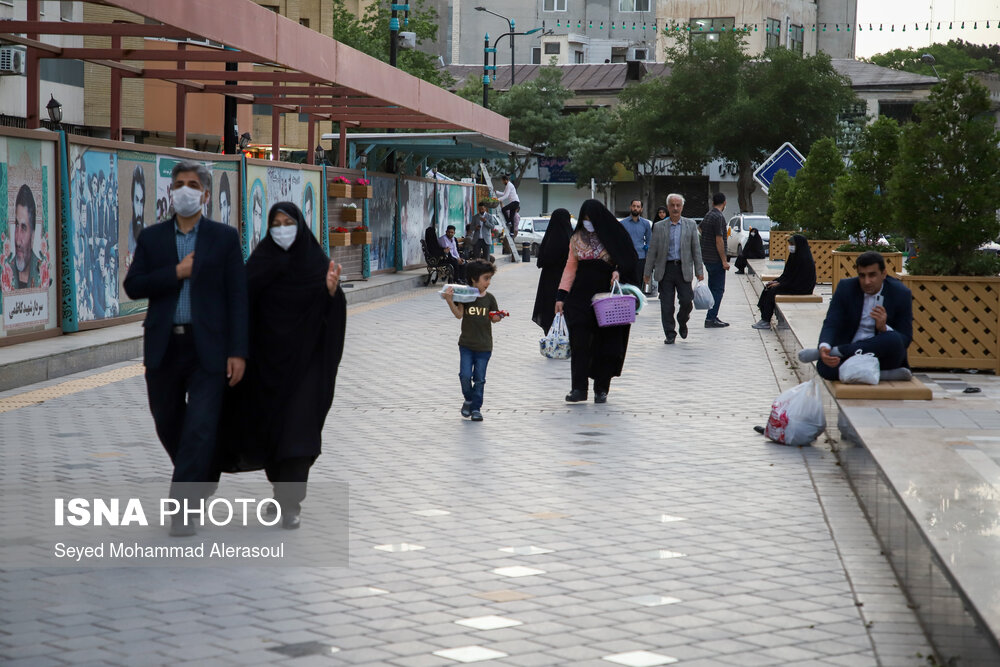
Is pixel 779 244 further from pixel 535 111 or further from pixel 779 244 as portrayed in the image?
pixel 535 111

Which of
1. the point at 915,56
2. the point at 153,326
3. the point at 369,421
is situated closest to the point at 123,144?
the point at 369,421

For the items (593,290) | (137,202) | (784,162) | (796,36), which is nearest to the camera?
(593,290)

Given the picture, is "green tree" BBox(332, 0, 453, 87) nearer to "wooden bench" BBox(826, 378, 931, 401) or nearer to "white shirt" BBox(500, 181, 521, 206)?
"white shirt" BBox(500, 181, 521, 206)

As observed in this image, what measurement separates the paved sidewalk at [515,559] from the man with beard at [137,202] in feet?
16.0

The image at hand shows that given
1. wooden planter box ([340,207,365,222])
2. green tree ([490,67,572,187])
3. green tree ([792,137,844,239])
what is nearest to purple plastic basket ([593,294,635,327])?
green tree ([792,137,844,239])

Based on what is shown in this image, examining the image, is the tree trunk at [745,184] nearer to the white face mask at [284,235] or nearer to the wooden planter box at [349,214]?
the wooden planter box at [349,214]

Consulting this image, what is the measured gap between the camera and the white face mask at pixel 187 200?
6.02 m

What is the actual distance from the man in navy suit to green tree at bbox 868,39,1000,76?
2886 inches

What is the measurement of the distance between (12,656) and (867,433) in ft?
15.0

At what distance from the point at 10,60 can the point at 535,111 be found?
119ft

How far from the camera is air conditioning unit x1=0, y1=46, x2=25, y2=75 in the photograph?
29.4 metres

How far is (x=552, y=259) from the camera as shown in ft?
42.5

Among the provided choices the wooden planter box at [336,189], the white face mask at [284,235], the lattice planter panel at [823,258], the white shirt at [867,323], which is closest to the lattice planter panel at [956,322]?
the white shirt at [867,323]

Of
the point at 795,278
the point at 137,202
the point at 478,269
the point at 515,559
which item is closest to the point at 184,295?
the point at 515,559
